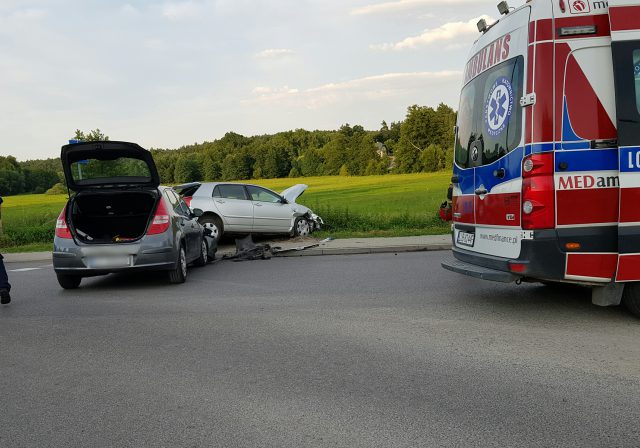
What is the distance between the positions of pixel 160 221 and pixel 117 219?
5.39 ft

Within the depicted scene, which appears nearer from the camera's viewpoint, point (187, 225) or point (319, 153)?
point (187, 225)

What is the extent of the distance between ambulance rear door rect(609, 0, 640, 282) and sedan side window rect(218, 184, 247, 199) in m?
10.8

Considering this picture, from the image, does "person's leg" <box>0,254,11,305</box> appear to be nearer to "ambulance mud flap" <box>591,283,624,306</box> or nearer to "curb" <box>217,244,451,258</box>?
"curb" <box>217,244,451,258</box>

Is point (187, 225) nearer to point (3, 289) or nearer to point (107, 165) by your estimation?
point (107, 165)

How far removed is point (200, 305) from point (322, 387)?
3.64m

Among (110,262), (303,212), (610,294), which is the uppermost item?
(303,212)

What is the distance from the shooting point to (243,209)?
15.0 metres

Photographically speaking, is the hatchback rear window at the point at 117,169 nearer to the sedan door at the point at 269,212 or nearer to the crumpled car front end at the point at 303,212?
the sedan door at the point at 269,212

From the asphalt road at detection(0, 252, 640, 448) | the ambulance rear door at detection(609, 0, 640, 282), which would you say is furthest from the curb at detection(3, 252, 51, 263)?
the ambulance rear door at detection(609, 0, 640, 282)

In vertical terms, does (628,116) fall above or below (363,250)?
above

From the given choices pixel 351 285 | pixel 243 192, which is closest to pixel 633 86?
pixel 351 285

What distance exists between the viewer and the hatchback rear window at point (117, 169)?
9672 millimetres

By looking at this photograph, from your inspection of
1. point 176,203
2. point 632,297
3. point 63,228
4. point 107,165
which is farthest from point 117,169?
point 632,297

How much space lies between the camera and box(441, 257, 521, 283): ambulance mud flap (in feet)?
19.7
